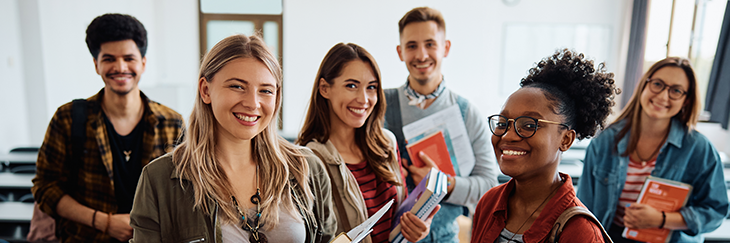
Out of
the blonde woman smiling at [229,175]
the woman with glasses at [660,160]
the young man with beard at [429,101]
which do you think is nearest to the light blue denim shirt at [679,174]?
the woman with glasses at [660,160]

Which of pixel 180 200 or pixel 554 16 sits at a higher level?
pixel 554 16

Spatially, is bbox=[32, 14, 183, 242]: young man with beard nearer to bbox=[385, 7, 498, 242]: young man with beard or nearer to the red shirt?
bbox=[385, 7, 498, 242]: young man with beard

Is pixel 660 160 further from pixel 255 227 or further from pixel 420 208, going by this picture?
pixel 255 227

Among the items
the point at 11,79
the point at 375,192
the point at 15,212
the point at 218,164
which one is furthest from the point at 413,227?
the point at 11,79

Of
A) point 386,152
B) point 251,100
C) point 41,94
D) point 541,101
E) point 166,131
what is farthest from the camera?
point 41,94

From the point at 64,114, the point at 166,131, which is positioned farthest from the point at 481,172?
the point at 64,114

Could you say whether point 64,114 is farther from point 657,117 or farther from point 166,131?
point 657,117

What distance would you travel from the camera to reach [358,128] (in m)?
1.62

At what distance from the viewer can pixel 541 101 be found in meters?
0.96

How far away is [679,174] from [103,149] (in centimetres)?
244

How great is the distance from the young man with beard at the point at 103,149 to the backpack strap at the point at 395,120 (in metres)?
0.98

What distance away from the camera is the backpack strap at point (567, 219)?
2.90 ft

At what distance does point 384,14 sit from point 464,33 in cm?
138

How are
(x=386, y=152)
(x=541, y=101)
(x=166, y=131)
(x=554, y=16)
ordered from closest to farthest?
(x=541, y=101)
(x=386, y=152)
(x=166, y=131)
(x=554, y=16)
